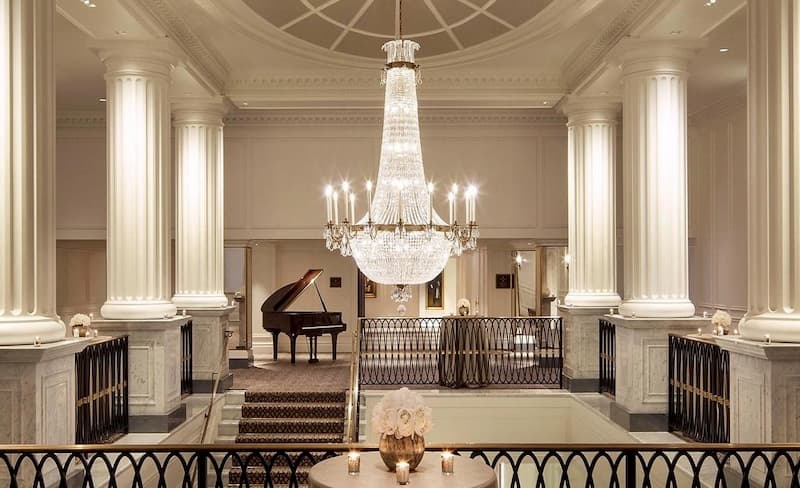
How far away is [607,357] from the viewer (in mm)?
11062

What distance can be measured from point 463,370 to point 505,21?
205 inches

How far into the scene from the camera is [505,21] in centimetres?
964

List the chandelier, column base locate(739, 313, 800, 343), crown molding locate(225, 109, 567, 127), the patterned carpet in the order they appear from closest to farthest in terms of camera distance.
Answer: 1. column base locate(739, 313, 800, 343)
2. the chandelier
3. the patterned carpet
4. crown molding locate(225, 109, 567, 127)

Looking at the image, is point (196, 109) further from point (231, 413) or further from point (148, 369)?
point (148, 369)

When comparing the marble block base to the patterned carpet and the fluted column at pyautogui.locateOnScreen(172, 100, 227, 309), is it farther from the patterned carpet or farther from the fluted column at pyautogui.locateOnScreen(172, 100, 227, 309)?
the patterned carpet

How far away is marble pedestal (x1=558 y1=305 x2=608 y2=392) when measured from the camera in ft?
38.0

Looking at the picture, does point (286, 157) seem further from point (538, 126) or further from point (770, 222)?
point (770, 222)

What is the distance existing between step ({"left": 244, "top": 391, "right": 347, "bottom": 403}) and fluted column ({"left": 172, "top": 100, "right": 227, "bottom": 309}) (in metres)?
1.49

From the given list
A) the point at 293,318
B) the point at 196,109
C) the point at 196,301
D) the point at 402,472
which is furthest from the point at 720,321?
the point at 293,318

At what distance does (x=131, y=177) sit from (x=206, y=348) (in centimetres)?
363

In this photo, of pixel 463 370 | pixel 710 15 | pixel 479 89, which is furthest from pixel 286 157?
pixel 710 15

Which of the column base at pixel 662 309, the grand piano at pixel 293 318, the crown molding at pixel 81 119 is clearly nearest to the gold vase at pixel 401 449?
the column base at pixel 662 309

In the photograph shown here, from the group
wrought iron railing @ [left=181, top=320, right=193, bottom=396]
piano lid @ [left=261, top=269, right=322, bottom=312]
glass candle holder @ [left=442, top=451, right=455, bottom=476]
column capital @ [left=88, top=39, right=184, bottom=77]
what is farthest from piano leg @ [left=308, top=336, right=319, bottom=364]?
glass candle holder @ [left=442, top=451, right=455, bottom=476]

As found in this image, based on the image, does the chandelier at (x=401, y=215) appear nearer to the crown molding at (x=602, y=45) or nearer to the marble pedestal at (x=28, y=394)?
the marble pedestal at (x=28, y=394)
